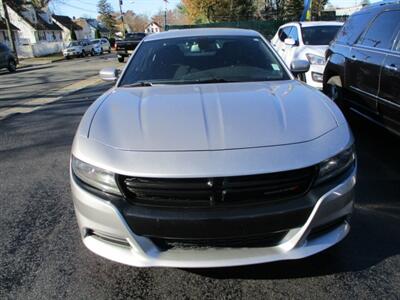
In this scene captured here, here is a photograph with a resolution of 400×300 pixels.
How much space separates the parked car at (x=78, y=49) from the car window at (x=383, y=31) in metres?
36.8

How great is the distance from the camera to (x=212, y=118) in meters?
2.77

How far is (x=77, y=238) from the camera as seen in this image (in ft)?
11.0

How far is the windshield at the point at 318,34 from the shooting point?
31.1ft

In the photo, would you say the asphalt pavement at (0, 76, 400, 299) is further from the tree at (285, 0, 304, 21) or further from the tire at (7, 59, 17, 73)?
the tree at (285, 0, 304, 21)

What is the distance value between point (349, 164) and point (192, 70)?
6.23 ft

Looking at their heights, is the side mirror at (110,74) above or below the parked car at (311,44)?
above

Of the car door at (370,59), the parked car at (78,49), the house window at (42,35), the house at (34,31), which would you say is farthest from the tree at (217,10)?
the car door at (370,59)

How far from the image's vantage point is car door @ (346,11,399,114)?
4742 millimetres

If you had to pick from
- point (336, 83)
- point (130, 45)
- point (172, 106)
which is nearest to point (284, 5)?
point (130, 45)

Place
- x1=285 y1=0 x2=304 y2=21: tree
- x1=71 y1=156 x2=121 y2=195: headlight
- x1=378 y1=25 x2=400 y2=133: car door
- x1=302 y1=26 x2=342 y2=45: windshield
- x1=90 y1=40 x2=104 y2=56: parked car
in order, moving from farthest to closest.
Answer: x1=285 y1=0 x2=304 y2=21: tree → x1=90 y1=40 x2=104 y2=56: parked car → x1=302 y1=26 x2=342 y2=45: windshield → x1=378 y1=25 x2=400 y2=133: car door → x1=71 y1=156 x2=121 y2=195: headlight

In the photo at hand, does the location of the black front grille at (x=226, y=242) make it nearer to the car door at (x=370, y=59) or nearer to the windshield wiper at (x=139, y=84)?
the windshield wiper at (x=139, y=84)

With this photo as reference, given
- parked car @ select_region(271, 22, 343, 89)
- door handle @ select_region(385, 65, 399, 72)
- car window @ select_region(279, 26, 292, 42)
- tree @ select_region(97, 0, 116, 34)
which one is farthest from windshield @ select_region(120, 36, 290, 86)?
tree @ select_region(97, 0, 116, 34)

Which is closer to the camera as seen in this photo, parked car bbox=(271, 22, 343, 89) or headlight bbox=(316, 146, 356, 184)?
headlight bbox=(316, 146, 356, 184)

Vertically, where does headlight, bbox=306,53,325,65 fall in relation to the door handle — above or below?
below
